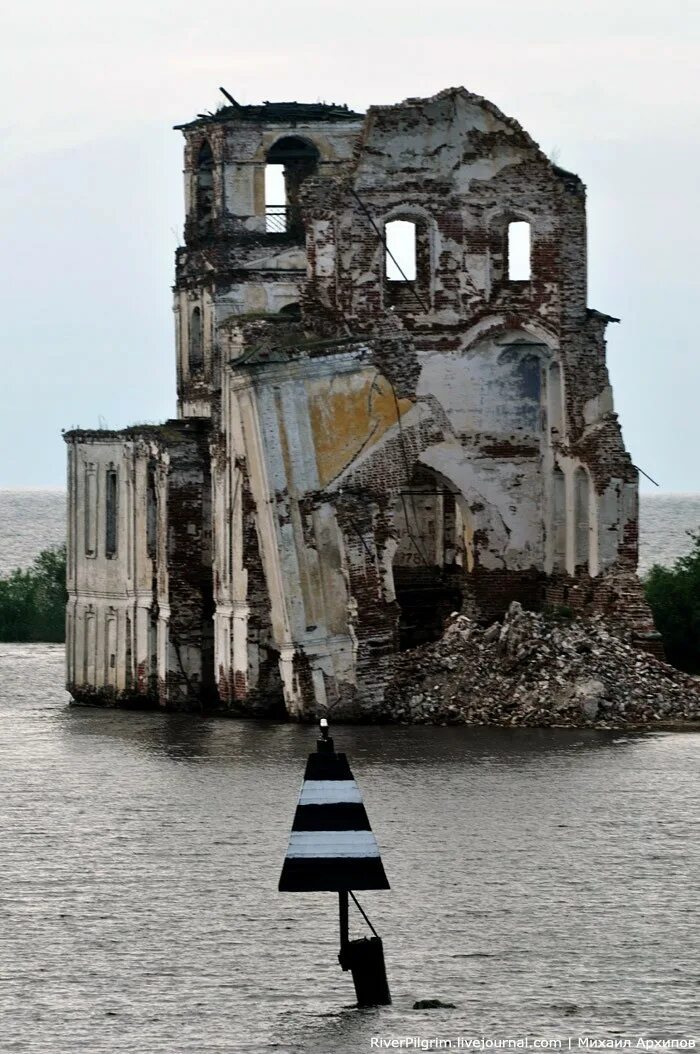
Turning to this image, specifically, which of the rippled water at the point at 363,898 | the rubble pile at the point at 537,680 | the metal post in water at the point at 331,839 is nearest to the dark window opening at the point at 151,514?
the rubble pile at the point at 537,680

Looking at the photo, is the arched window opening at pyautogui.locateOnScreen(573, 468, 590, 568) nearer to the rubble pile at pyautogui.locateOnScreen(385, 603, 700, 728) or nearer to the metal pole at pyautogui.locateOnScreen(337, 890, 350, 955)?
the rubble pile at pyautogui.locateOnScreen(385, 603, 700, 728)

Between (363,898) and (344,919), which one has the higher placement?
(344,919)

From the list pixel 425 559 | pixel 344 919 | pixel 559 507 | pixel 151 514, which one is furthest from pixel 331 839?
pixel 151 514

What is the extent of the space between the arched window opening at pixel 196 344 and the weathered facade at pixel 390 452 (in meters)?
6.61

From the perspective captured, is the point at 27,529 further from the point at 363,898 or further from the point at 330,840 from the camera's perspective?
the point at 330,840

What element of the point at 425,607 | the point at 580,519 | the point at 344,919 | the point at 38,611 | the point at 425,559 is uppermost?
the point at 580,519

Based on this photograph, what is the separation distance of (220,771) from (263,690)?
6.55 metres

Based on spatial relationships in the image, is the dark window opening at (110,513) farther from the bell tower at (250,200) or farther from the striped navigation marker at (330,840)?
the striped navigation marker at (330,840)

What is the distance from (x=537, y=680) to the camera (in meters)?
31.8

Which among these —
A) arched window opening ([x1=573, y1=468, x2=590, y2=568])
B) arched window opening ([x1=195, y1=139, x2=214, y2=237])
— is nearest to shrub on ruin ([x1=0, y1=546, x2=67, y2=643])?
arched window opening ([x1=195, y1=139, x2=214, y2=237])

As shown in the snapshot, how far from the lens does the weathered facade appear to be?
32281mm

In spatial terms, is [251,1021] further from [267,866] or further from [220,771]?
[220,771]

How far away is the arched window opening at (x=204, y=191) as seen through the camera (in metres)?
44.4

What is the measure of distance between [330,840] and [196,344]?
102ft
